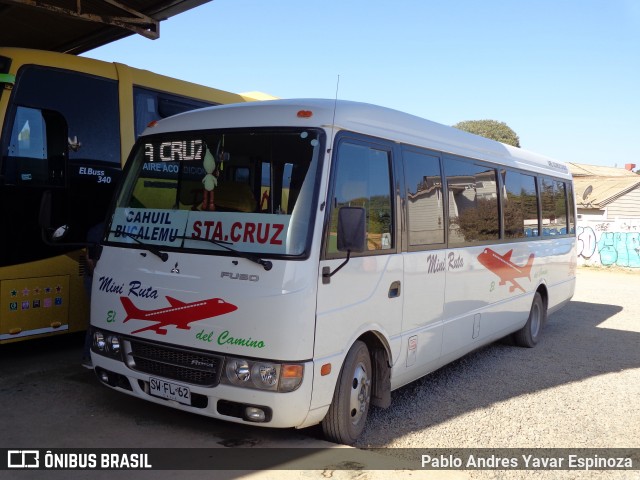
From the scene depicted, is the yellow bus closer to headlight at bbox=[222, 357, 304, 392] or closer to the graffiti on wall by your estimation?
headlight at bbox=[222, 357, 304, 392]

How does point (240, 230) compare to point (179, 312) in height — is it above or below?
above

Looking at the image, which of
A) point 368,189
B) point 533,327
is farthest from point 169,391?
point 533,327

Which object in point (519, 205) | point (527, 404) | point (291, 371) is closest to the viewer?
point (291, 371)

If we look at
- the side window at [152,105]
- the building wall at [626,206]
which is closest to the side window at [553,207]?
the side window at [152,105]

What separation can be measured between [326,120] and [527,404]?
3790 mm

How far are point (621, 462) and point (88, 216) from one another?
243 inches

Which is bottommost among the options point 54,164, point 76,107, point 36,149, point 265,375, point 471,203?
point 265,375

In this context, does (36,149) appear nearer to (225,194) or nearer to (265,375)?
(225,194)

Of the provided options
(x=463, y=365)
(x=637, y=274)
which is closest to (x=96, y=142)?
(x=463, y=365)

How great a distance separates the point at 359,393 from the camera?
17.1 feet

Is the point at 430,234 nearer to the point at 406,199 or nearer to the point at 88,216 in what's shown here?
the point at 406,199

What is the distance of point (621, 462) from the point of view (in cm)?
513

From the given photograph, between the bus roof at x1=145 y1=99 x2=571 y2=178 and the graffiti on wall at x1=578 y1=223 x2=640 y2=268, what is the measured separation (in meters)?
23.3

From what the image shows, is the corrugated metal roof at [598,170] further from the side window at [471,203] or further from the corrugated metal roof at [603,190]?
the side window at [471,203]
